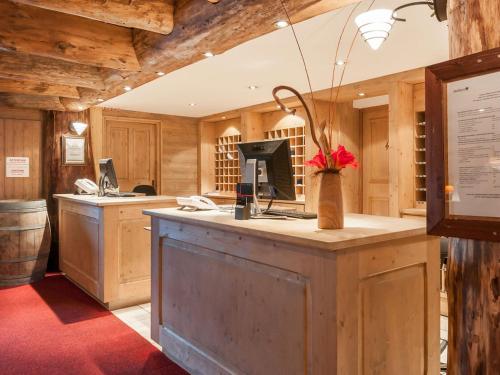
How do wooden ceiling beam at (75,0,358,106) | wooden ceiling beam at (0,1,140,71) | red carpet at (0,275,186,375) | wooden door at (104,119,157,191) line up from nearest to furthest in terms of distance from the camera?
wooden ceiling beam at (75,0,358,106), red carpet at (0,275,186,375), wooden ceiling beam at (0,1,140,71), wooden door at (104,119,157,191)

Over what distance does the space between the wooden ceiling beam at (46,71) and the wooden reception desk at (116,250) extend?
125 centimetres

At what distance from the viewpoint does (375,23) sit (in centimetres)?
259

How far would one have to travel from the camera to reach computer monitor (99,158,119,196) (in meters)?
4.50

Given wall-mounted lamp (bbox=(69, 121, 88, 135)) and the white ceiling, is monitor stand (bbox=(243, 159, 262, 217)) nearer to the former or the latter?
the white ceiling

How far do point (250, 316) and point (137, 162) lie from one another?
5916 millimetres

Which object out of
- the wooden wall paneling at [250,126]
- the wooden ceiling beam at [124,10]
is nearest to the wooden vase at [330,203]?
the wooden ceiling beam at [124,10]

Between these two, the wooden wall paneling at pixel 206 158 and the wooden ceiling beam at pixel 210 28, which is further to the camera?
the wooden wall paneling at pixel 206 158

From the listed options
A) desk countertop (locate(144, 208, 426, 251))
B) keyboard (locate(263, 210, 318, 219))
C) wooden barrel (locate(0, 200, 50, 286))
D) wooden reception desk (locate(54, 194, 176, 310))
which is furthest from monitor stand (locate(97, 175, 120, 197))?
keyboard (locate(263, 210, 318, 219))

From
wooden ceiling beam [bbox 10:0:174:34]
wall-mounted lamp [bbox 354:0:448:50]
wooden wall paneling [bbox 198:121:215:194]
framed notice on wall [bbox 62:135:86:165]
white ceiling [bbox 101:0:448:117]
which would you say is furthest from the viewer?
wooden wall paneling [bbox 198:121:215:194]

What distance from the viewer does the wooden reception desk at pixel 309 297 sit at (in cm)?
156

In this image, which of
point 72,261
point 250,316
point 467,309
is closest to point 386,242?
point 467,309

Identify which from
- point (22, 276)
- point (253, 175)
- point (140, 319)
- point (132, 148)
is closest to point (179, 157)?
point (132, 148)

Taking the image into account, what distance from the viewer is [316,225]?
199cm

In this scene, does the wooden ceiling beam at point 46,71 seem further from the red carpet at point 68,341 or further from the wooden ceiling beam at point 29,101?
the red carpet at point 68,341
